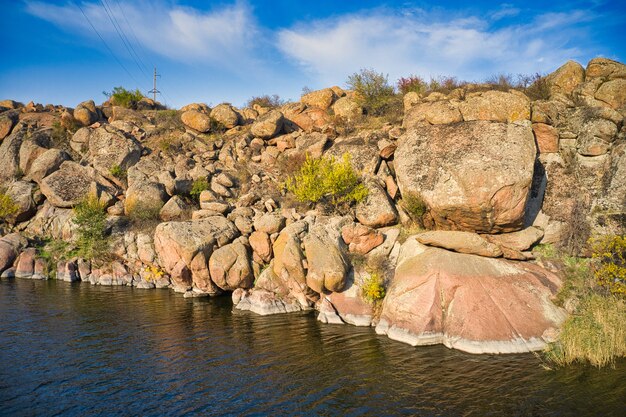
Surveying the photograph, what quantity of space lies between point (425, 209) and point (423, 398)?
45.0 feet

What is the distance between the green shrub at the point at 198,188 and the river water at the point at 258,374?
56.3 ft

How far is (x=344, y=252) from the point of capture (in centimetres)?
2341

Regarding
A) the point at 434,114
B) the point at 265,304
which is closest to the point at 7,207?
the point at 265,304

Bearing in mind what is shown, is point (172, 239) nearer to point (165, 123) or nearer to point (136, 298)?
point (136, 298)

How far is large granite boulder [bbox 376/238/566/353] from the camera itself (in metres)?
16.4

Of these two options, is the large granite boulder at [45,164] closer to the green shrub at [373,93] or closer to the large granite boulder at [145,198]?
the large granite boulder at [145,198]

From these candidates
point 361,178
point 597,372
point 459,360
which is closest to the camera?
point 597,372

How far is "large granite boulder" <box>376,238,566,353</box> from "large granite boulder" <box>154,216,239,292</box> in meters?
14.0

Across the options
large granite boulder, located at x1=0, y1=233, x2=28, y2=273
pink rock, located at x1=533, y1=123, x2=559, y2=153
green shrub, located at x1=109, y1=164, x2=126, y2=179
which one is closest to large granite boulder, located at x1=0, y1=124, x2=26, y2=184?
green shrub, located at x1=109, y1=164, x2=126, y2=179

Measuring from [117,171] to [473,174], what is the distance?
37.4m

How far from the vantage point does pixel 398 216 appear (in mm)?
26188

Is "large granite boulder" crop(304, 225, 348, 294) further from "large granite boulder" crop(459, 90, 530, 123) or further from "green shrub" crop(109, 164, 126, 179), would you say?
"green shrub" crop(109, 164, 126, 179)

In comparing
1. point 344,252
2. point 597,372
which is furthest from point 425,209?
point 597,372

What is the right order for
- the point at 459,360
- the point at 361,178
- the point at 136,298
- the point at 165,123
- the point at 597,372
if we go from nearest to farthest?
the point at 597,372 → the point at 459,360 → the point at 136,298 → the point at 361,178 → the point at 165,123
